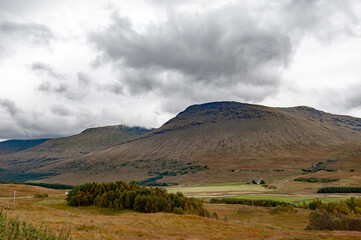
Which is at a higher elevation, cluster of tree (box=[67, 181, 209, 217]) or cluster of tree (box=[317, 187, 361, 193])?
cluster of tree (box=[67, 181, 209, 217])

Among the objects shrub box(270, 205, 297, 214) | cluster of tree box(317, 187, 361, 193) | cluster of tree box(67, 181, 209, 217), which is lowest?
cluster of tree box(317, 187, 361, 193)

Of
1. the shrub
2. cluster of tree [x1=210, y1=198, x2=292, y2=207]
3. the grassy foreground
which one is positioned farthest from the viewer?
cluster of tree [x1=210, y1=198, x2=292, y2=207]

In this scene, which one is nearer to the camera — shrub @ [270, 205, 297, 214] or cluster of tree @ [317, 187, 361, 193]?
shrub @ [270, 205, 297, 214]

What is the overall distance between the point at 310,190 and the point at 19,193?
16274 cm

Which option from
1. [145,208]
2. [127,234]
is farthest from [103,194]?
[127,234]

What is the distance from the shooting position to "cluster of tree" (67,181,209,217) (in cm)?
6781

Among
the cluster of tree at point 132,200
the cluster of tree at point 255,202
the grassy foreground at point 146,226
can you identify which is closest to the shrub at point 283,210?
the grassy foreground at point 146,226

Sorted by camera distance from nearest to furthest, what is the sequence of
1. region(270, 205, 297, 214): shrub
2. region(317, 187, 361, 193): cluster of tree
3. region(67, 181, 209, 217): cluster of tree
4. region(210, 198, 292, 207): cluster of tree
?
region(67, 181, 209, 217): cluster of tree, region(270, 205, 297, 214): shrub, region(210, 198, 292, 207): cluster of tree, region(317, 187, 361, 193): cluster of tree

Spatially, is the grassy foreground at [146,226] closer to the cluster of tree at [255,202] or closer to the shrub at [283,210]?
the shrub at [283,210]

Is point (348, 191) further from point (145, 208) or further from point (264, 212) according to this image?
point (145, 208)

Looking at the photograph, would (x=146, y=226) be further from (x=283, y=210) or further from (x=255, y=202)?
(x=255, y=202)

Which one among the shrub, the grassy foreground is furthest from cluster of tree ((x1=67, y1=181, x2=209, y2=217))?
the shrub

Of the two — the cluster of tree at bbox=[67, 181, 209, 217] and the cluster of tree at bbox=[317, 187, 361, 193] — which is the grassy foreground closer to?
the cluster of tree at bbox=[67, 181, 209, 217]

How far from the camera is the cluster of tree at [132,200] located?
222ft
